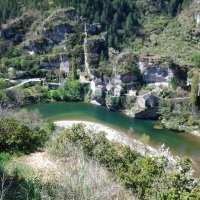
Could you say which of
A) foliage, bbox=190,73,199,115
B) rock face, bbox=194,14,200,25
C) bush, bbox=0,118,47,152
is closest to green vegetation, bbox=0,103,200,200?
bush, bbox=0,118,47,152

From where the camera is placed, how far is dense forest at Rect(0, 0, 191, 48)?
83.2 m

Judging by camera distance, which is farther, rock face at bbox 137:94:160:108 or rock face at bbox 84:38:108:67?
rock face at bbox 84:38:108:67

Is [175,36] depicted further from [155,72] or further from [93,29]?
[93,29]

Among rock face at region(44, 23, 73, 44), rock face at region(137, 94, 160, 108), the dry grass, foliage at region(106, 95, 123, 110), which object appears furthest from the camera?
rock face at region(44, 23, 73, 44)

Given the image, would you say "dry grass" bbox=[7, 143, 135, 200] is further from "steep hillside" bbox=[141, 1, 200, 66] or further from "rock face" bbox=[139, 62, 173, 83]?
"steep hillside" bbox=[141, 1, 200, 66]

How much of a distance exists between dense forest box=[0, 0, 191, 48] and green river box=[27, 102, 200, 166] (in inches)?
830

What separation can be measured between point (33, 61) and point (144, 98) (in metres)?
23.1

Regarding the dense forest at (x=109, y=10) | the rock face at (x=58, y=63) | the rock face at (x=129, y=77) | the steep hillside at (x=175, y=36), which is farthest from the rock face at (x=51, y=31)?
the rock face at (x=129, y=77)

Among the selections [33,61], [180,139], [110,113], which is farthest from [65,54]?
[180,139]

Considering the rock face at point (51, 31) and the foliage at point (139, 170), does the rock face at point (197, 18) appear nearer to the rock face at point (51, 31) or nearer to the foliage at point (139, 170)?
the rock face at point (51, 31)

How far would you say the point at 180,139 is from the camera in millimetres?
51438

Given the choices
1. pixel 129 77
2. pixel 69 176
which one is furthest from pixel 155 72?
pixel 69 176

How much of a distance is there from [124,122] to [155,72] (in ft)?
49.4

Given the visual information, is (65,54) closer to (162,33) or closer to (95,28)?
(95,28)
